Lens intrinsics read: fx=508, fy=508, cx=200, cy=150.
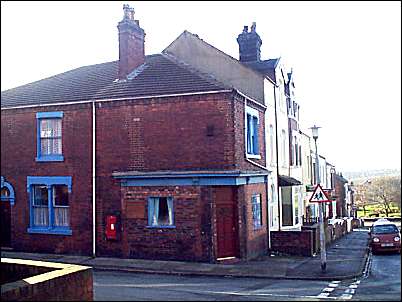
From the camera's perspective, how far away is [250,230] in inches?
720

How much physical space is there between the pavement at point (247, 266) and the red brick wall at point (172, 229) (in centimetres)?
38

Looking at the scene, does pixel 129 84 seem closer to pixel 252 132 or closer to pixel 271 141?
pixel 252 132

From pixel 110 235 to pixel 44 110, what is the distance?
4922 millimetres

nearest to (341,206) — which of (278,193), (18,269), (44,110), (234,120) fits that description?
(278,193)

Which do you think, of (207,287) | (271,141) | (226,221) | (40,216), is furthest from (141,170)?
(271,141)

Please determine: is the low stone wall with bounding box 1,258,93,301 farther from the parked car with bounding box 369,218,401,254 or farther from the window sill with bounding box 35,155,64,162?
the parked car with bounding box 369,218,401,254

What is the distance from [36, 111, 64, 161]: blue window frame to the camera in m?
16.3

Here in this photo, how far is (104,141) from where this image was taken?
733 inches

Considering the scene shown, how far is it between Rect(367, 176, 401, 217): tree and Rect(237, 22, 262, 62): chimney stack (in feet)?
62.8

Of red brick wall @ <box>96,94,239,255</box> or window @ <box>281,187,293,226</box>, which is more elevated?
red brick wall @ <box>96,94,239,255</box>

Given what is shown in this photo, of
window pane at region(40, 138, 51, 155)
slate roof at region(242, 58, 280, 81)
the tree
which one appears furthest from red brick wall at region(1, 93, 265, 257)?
the tree

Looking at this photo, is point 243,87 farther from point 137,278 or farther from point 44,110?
point 137,278

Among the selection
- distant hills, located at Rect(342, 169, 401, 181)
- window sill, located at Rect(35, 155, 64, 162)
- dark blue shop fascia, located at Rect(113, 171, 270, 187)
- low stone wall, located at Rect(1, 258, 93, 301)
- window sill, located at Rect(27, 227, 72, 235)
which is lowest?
low stone wall, located at Rect(1, 258, 93, 301)

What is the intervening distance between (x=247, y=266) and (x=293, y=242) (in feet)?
13.6
